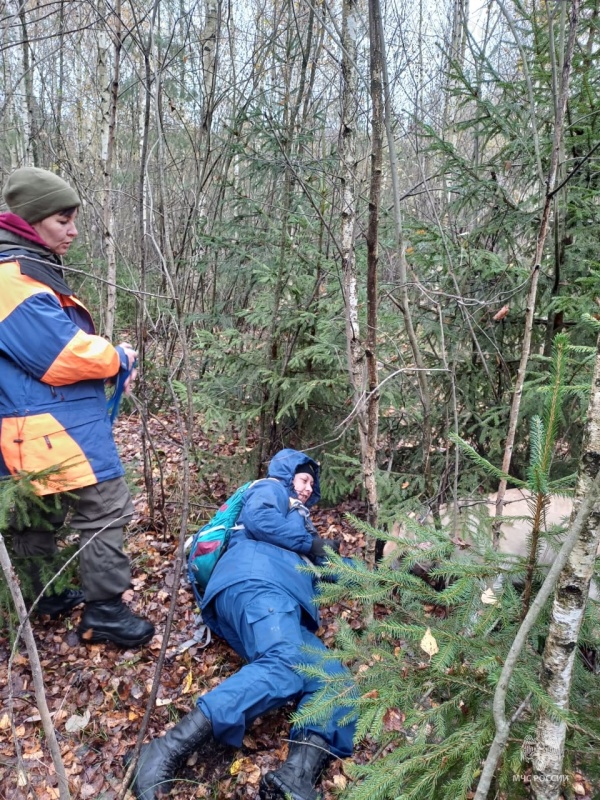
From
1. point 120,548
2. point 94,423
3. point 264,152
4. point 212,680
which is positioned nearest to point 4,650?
point 120,548

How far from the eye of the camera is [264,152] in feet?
15.4

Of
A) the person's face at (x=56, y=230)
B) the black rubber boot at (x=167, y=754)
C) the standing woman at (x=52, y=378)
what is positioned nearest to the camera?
the black rubber boot at (x=167, y=754)

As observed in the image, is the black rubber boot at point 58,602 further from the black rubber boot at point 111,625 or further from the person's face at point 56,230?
the person's face at point 56,230

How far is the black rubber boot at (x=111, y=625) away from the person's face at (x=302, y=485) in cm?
128

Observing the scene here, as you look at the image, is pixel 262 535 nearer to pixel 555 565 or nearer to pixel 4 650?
pixel 4 650

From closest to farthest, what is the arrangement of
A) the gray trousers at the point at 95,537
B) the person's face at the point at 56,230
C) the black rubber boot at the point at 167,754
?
1. the black rubber boot at the point at 167,754
2. the person's face at the point at 56,230
3. the gray trousers at the point at 95,537

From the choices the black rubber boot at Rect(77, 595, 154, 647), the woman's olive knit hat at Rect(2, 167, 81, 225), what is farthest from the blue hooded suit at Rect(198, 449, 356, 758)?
the woman's olive knit hat at Rect(2, 167, 81, 225)

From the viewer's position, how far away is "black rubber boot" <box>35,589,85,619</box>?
2.97m

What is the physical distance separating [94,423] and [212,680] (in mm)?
1637

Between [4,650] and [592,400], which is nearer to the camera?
[592,400]

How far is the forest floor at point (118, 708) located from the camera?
7.57ft

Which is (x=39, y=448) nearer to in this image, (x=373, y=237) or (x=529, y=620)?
(x=373, y=237)

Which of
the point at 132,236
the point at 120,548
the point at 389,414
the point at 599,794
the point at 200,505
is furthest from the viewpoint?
the point at 132,236

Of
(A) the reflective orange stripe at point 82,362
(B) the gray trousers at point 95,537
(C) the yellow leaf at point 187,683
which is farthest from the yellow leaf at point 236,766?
(A) the reflective orange stripe at point 82,362
